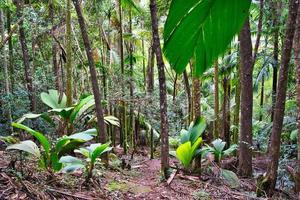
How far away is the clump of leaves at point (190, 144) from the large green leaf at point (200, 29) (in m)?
5.84

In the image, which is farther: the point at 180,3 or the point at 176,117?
the point at 176,117

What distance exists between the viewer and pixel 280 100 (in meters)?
5.07

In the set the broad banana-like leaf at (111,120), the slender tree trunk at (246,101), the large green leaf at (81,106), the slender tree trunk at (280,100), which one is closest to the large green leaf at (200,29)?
the slender tree trunk at (280,100)

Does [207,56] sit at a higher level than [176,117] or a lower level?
higher

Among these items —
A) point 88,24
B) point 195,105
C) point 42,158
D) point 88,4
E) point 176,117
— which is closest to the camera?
point 42,158

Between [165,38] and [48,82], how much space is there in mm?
10498

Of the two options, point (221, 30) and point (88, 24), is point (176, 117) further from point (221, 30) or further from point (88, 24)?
point (221, 30)

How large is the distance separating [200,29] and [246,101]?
656cm

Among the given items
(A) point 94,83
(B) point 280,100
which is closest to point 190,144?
(B) point 280,100

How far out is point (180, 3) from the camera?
0.55 m

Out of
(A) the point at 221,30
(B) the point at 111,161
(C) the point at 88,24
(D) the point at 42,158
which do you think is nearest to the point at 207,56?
(A) the point at 221,30

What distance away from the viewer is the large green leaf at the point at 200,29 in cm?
55

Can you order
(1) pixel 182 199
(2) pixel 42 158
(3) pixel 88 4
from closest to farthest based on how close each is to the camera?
1. (2) pixel 42 158
2. (1) pixel 182 199
3. (3) pixel 88 4

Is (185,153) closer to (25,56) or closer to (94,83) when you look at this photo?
(94,83)
